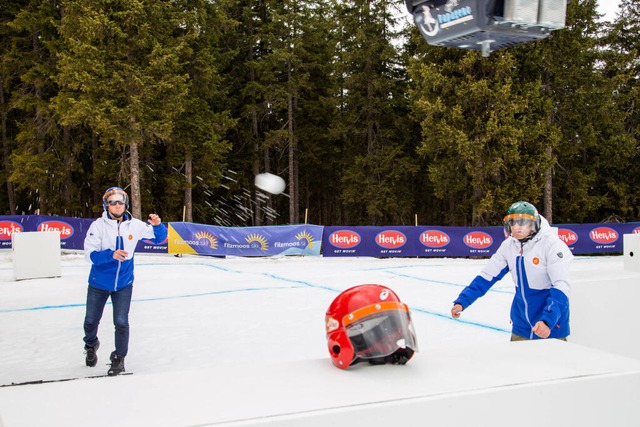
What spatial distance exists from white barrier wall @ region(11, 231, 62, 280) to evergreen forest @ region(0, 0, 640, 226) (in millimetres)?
10220

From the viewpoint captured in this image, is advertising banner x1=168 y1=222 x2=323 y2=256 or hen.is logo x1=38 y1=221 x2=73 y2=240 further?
advertising banner x1=168 y1=222 x2=323 y2=256

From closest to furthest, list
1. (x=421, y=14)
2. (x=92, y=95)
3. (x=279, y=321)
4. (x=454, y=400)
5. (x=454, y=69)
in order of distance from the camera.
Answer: (x=454, y=400)
(x=421, y=14)
(x=279, y=321)
(x=92, y=95)
(x=454, y=69)

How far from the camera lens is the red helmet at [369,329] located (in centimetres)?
237

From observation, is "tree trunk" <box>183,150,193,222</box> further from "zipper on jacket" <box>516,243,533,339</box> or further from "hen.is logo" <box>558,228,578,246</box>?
"zipper on jacket" <box>516,243,533,339</box>

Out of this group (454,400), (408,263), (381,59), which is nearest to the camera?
(454,400)

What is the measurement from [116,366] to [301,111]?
35621mm

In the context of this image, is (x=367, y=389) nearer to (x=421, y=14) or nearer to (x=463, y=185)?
(x=421, y=14)

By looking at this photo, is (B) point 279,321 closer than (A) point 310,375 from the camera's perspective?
No

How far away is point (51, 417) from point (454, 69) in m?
27.8

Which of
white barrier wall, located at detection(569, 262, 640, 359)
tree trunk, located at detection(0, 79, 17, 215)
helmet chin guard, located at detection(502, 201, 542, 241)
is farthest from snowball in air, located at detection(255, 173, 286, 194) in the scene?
helmet chin guard, located at detection(502, 201, 542, 241)

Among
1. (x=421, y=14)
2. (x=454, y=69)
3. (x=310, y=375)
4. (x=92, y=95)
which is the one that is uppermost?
(x=454, y=69)

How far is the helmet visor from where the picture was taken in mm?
2375

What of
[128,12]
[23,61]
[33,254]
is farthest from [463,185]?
[23,61]

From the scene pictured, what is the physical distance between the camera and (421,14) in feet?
10.5
